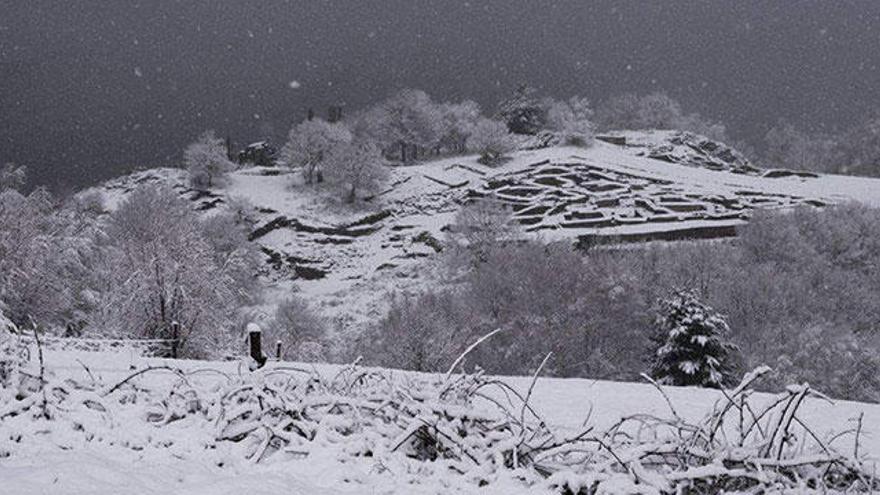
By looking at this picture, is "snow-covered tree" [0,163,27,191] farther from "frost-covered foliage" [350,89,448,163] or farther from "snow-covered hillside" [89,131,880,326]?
"frost-covered foliage" [350,89,448,163]

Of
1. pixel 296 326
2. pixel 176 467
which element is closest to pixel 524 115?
pixel 296 326

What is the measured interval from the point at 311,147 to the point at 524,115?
34.8 metres

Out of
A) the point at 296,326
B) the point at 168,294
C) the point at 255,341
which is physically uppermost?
the point at 255,341

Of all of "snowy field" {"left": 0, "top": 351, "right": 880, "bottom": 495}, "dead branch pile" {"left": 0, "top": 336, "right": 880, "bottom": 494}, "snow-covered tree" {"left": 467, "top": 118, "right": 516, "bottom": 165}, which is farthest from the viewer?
"snow-covered tree" {"left": 467, "top": 118, "right": 516, "bottom": 165}

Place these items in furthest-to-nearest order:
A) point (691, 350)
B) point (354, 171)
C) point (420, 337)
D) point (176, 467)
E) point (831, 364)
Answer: point (354, 171), point (420, 337), point (831, 364), point (691, 350), point (176, 467)

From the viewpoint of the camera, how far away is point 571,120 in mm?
84562

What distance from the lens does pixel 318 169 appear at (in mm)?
73812

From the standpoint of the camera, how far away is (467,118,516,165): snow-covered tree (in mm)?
76312

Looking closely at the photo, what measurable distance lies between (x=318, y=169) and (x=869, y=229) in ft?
181

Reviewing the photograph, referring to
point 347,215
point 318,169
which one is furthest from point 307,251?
point 318,169

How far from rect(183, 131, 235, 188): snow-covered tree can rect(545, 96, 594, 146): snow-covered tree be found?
1701 inches

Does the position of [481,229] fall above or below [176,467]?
above

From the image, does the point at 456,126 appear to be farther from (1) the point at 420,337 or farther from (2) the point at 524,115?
(1) the point at 420,337

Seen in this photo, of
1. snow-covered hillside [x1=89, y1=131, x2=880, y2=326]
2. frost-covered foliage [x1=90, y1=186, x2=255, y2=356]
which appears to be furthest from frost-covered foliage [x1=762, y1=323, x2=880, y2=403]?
frost-covered foliage [x1=90, y1=186, x2=255, y2=356]
